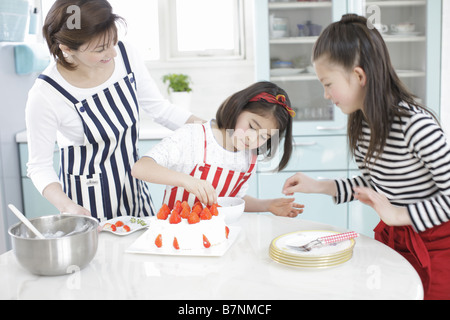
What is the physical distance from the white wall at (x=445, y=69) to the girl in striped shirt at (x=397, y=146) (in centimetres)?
157

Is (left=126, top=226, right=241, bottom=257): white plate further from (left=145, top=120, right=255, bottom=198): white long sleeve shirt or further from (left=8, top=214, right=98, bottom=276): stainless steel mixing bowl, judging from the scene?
(left=145, top=120, right=255, bottom=198): white long sleeve shirt

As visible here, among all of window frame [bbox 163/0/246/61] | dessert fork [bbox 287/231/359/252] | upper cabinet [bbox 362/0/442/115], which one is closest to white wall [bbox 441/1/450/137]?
upper cabinet [bbox 362/0/442/115]

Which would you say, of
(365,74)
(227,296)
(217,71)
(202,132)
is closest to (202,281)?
(227,296)

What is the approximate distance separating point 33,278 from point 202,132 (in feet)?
2.62

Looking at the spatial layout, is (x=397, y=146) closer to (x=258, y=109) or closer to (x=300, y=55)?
(x=258, y=109)

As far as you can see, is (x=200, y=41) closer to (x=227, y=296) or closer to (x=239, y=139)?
(x=239, y=139)

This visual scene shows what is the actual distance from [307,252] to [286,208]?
42cm

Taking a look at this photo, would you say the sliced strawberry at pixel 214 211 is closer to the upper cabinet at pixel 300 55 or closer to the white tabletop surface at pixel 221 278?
the white tabletop surface at pixel 221 278

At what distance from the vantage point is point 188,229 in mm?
1229

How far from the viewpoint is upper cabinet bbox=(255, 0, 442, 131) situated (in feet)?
8.97

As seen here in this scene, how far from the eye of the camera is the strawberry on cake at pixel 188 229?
123cm

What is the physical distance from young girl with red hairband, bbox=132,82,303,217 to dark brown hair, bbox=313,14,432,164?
1.18ft

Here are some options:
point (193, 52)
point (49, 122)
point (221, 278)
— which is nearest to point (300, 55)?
point (193, 52)
